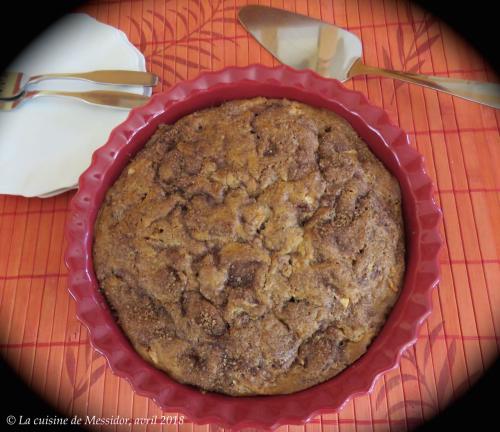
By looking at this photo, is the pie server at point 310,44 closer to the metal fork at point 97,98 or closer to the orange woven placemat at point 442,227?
the orange woven placemat at point 442,227

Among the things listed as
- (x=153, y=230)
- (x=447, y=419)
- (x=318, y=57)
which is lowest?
(x=447, y=419)

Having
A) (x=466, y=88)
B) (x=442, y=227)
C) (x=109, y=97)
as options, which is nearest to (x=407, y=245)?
(x=442, y=227)

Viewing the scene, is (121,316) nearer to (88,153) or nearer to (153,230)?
(153,230)

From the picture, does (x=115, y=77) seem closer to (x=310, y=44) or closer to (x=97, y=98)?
(x=97, y=98)

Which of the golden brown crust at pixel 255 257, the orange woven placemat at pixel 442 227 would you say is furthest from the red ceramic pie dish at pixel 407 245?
the orange woven placemat at pixel 442 227

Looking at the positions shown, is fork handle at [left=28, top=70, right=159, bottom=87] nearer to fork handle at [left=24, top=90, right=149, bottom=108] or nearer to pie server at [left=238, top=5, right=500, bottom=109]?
fork handle at [left=24, top=90, right=149, bottom=108]

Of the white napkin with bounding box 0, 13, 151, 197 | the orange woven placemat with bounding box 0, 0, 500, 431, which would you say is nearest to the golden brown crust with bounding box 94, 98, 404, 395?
the orange woven placemat with bounding box 0, 0, 500, 431

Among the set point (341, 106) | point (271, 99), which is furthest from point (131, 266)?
point (341, 106)
